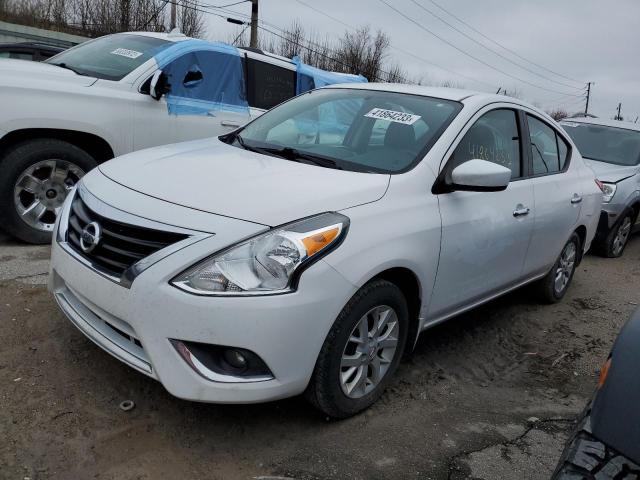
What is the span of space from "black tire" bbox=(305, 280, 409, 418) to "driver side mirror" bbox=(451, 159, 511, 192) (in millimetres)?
707

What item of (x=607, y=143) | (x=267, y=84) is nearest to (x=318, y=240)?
(x=267, y=84)

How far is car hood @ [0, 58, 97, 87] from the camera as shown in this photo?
14.4 feet

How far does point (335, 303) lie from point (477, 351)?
1.89 meters

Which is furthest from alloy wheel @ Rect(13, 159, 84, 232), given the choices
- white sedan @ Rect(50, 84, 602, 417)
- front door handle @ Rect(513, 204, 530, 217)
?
front door handle @ Rect(513, 204, 530, 217)

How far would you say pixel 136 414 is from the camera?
2660 mm

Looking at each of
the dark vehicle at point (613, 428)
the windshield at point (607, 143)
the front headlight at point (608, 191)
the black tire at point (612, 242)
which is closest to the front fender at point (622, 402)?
the dark vehicle at point (613, 428)

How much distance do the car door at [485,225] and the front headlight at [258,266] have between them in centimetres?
→ 98

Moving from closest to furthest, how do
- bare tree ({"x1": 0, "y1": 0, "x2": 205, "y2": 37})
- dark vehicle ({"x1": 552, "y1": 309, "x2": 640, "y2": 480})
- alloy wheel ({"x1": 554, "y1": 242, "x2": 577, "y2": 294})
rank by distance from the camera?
dark vehicle ({"x1": 552, "y1": 309, "x2": 640, "y2": 480}), alloy wheel ({"x1": 554, "y1": 242, "x2": 577, "y2": 294}), bare tree ({"x1": 0, "y1": 0, "x2": 205, "y2": 37})

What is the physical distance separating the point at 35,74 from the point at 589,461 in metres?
4.68

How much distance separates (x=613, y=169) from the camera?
23.8 feet

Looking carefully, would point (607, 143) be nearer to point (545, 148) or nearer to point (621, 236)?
point (621, 236)

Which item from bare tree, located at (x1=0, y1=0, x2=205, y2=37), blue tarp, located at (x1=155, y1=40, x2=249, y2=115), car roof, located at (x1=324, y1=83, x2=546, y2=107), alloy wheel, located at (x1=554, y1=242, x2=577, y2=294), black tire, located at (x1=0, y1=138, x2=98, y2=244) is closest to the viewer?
car roof, located at (x1=324, y1=83, x2=546, y2=107)

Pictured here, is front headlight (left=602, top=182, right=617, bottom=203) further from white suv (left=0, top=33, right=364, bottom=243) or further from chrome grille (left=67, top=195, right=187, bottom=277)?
chrome grille (left=67, top=195, right=187, bottom=277)

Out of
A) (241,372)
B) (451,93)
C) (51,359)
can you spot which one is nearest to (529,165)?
(451,93)
